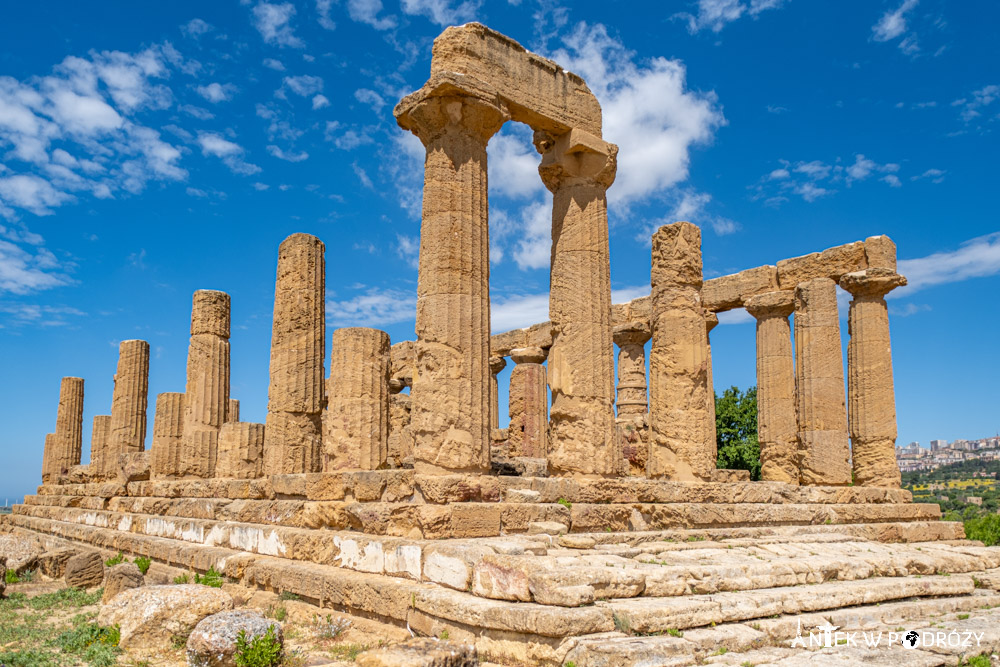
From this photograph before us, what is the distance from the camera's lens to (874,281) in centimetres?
1702

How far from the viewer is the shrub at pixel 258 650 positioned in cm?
684

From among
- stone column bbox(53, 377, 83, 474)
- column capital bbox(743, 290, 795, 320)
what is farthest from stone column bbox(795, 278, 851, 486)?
stone column bbox(53, 377, 83, 474)

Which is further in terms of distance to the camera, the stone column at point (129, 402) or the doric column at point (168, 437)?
the stone column at point (129, 402)

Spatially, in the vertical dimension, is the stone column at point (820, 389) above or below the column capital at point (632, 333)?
below

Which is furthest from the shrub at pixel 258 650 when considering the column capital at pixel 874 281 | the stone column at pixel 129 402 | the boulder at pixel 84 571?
the stone column at pixel 129 402

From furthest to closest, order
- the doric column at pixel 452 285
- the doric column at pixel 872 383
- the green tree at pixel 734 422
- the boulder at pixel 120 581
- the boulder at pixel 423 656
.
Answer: the green tree at pixel 734 422
the doric column at pixel 872 383
the boulder at pixel 120 581
the doric column at pixel 452 285
the boulder at pixel 423 656

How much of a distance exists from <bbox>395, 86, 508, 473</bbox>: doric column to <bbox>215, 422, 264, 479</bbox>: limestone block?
655 centimetres

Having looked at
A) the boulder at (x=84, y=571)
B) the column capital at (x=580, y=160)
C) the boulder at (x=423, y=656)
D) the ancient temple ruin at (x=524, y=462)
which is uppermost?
the column capital at (x=580, y=160)

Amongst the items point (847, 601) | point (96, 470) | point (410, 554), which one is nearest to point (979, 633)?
point (847, 601)

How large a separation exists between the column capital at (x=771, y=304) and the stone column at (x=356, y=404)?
10.7 m

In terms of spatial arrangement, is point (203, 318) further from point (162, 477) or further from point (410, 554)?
point (410, 554)

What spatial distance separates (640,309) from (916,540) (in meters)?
9.04

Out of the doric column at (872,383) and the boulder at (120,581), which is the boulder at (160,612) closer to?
the boulder at (120,581)

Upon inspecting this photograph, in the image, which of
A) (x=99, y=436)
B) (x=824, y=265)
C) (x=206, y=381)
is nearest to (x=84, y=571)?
(x=206, y=381)
